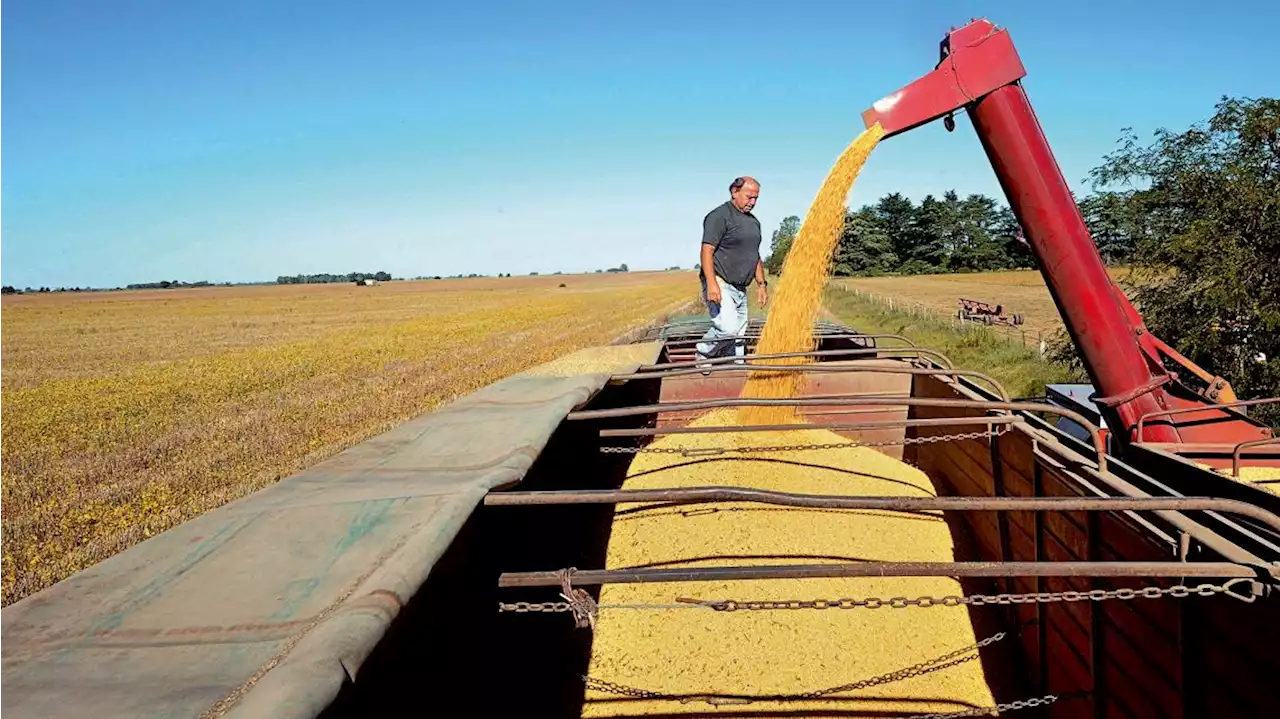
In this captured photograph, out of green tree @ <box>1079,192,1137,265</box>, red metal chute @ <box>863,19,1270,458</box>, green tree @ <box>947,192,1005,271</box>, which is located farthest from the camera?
green tree @ <box>947,192,1005,271</box>

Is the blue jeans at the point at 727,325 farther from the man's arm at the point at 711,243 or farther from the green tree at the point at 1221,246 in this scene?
the green tree at the point at 1221,246

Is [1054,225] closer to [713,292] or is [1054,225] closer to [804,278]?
[804,278]

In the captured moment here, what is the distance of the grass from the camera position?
33.2 feet

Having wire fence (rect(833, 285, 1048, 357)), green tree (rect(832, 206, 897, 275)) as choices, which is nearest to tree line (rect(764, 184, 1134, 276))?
green tree (rect(832, 206, 897, 275))

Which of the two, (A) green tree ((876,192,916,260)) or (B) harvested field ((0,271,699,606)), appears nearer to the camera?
(B) harvested field ((0,271,699,606))

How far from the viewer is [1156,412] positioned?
3600 millimetres

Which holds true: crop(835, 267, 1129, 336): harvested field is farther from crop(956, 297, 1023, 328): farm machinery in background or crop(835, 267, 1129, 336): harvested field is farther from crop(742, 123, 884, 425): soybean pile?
crop(742, 123, 884, 425): soybean pile

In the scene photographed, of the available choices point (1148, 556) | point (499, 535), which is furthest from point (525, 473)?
point (1148, 556)

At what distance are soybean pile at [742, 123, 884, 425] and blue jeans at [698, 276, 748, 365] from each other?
0.88 metres

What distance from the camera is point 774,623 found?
311 cm

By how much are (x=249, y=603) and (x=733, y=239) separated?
5.14 metres

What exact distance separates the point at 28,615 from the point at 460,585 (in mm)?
908

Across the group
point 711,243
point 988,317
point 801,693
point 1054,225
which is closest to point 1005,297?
point 988,317

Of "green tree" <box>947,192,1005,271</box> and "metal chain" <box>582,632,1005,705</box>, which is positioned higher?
"green tree" <box>947,192,1005,271</box>
